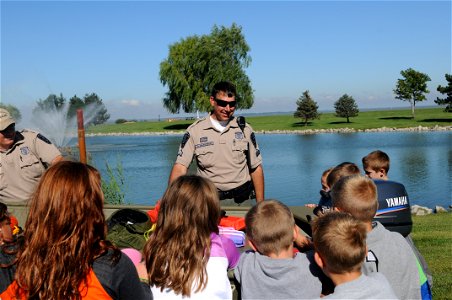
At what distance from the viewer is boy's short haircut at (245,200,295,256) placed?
98.2 inches

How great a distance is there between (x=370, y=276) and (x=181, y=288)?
890mm

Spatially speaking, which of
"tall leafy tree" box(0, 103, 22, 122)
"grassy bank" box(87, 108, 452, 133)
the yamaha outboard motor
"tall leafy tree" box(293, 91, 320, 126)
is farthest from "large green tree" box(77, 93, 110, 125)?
the yamaha outboard motor

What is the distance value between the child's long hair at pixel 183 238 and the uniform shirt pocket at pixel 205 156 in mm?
1901

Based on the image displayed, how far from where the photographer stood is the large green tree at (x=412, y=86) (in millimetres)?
61312

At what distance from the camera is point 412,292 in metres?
2.65

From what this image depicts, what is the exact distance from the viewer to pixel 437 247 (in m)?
6.44

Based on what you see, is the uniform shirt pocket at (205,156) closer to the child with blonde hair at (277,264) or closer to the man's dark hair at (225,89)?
the man's dark hair at (225,89)

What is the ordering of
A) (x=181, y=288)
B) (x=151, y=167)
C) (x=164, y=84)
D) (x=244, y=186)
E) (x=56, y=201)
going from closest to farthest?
(x=56, y=201)
(x=181, y=288)
(x=244, y=186)
(x=151, y=167)
(x=164, y=84)

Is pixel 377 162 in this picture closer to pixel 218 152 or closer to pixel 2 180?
pixel 218 152

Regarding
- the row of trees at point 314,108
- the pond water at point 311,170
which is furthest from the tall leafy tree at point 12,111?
the row of trees at point 314,108

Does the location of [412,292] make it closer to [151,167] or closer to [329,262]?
[329,262]

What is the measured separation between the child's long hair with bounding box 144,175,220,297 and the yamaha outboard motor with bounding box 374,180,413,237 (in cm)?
114

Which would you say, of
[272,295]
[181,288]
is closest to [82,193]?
[181,288]

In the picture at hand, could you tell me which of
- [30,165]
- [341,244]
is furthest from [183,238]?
[30,165]
